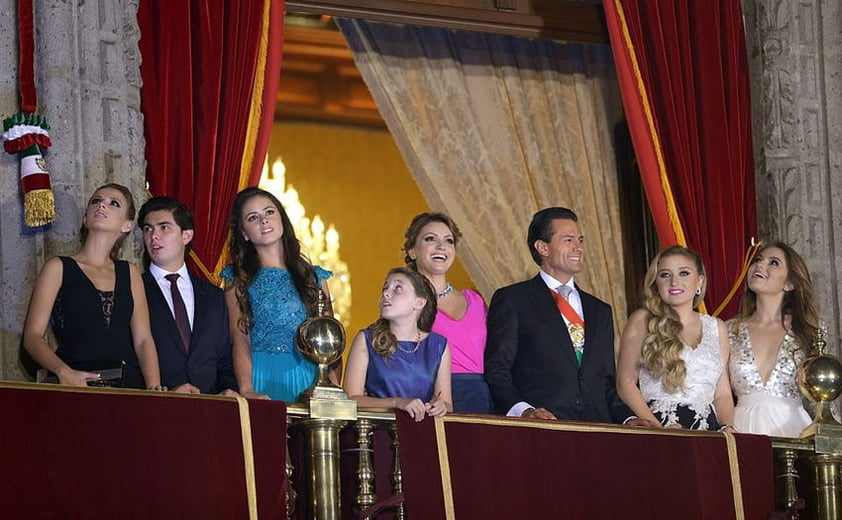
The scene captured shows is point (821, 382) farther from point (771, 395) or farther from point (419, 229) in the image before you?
point (419, 229)

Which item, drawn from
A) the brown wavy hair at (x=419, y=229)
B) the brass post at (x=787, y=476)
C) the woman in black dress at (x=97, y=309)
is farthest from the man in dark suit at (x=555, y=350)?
the woman in black dress at (x=97, y=309)

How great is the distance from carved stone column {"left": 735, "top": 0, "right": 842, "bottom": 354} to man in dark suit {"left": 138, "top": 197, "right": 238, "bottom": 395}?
3.55 metres

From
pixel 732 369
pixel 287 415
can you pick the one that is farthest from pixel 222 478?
pixel 732 369

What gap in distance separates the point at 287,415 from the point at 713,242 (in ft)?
11.8

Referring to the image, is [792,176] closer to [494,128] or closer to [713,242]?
[713,242]

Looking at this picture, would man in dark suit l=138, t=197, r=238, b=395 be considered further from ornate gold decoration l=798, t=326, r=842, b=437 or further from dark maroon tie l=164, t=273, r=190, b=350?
ornate gold decoration l=798, t=326, r=842, b=437

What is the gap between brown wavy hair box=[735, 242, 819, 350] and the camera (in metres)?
6.92

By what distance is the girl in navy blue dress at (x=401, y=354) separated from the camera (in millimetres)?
5848

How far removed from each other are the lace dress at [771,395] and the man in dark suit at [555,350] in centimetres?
79

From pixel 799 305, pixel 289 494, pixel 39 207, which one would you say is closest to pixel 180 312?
pixel 39 207

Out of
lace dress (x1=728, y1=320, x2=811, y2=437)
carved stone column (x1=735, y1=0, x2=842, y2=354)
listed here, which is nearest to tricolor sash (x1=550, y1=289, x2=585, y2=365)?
lace dress (x1=728, y1=320, x2=811, y2=437)

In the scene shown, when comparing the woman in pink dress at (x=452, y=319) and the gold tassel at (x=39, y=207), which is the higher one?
the gold tassel at (x=39, y=207)

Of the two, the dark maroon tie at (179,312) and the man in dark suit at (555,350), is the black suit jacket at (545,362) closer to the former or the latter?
the man in dark suit at (555,350)

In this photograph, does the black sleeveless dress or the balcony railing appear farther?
the black sleeveless dress
